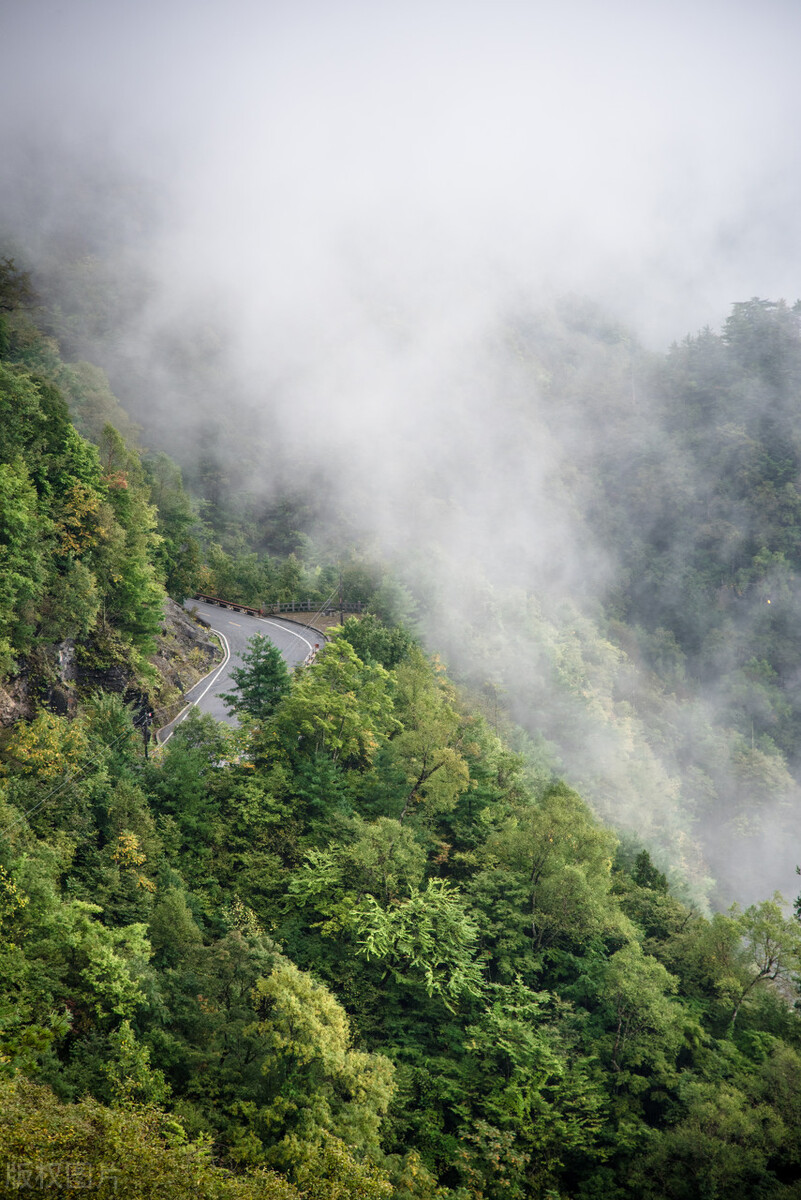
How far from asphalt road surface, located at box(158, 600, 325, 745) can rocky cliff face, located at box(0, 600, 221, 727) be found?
793 mm

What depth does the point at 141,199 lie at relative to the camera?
14975cm

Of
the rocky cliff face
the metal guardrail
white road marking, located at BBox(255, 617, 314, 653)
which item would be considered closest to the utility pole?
the rocky cliff face

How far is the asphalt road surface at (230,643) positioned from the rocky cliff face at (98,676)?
79 centimetres

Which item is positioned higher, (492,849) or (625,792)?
(625,792)

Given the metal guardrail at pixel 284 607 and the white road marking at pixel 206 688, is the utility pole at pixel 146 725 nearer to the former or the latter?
the white road marking at pixel 206 688

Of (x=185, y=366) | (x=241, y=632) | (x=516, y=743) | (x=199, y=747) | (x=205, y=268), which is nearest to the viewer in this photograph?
(x=199, y=747)

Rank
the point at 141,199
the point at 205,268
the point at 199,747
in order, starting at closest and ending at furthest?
the point at 199,747, the point at 205,268, the point at 141,199

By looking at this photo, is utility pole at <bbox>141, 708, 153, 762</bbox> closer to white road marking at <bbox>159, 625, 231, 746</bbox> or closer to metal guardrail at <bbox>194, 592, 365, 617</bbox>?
white road marking at <bbox>159, 625, 231, 746</bbox>

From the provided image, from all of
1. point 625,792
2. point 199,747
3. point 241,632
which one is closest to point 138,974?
point 199,747

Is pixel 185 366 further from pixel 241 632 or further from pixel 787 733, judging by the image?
pixel 787 733

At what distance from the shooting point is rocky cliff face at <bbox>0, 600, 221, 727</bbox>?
28625 millimetres

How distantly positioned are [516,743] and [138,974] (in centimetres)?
4716

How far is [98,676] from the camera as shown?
3372cm

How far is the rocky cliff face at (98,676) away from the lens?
1127 inches
